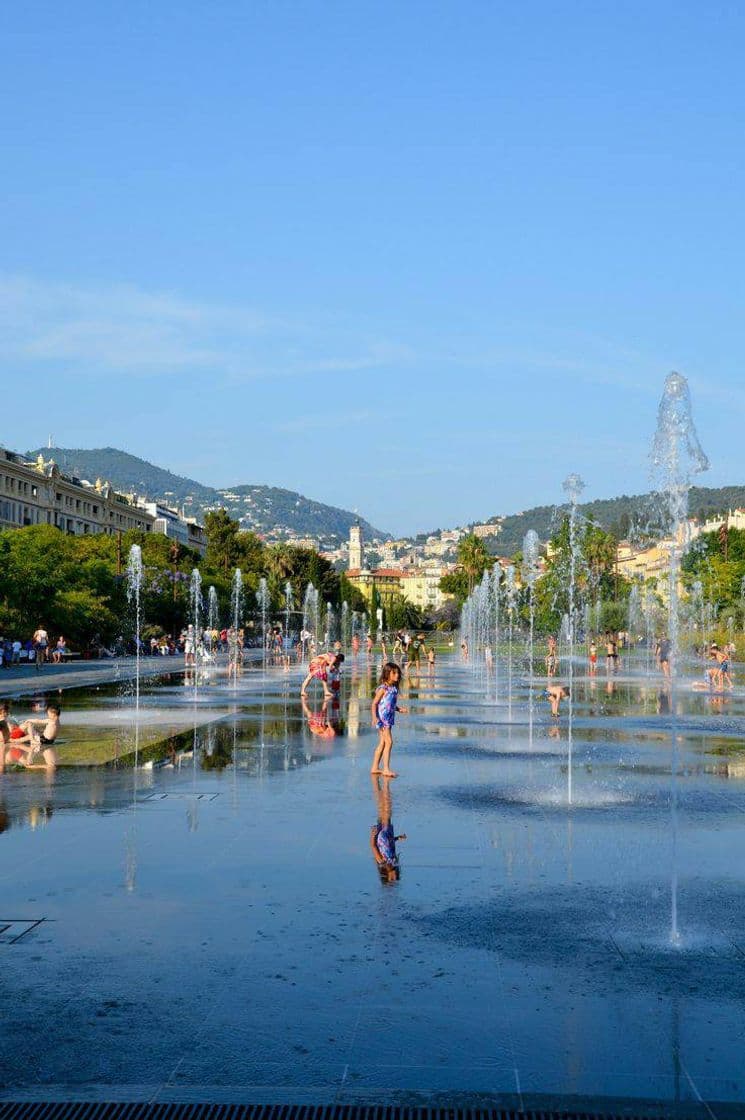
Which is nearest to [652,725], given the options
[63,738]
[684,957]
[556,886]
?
[63,738]

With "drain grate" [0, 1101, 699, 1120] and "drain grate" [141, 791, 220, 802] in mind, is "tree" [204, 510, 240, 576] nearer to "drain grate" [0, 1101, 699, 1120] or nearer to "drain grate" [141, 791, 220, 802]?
"drain grate" [141, 791, 220, 802]

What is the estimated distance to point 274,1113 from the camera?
15.9 feet

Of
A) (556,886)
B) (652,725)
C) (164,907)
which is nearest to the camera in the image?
(164,907)

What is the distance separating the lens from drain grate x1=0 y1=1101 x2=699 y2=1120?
4.80 m

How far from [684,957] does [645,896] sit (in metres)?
1.36

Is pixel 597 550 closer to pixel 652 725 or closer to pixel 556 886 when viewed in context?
pixel 652 725

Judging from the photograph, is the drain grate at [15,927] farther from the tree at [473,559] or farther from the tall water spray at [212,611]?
the tree at [473,559]

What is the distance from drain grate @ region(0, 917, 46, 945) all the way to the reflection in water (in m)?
2.38

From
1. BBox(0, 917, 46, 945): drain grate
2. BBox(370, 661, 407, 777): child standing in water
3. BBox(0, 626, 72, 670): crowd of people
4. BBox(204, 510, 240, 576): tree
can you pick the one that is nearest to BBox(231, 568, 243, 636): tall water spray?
BBox(204, 510, 240, 576): tree

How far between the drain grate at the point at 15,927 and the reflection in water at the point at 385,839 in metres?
2.38

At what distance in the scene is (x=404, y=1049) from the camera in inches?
214

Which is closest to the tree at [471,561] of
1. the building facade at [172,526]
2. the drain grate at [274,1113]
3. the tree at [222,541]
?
the tree at [222,541]

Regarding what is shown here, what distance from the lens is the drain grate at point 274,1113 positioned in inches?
189

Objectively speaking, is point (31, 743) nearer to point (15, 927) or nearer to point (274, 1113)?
point (15, 927)
